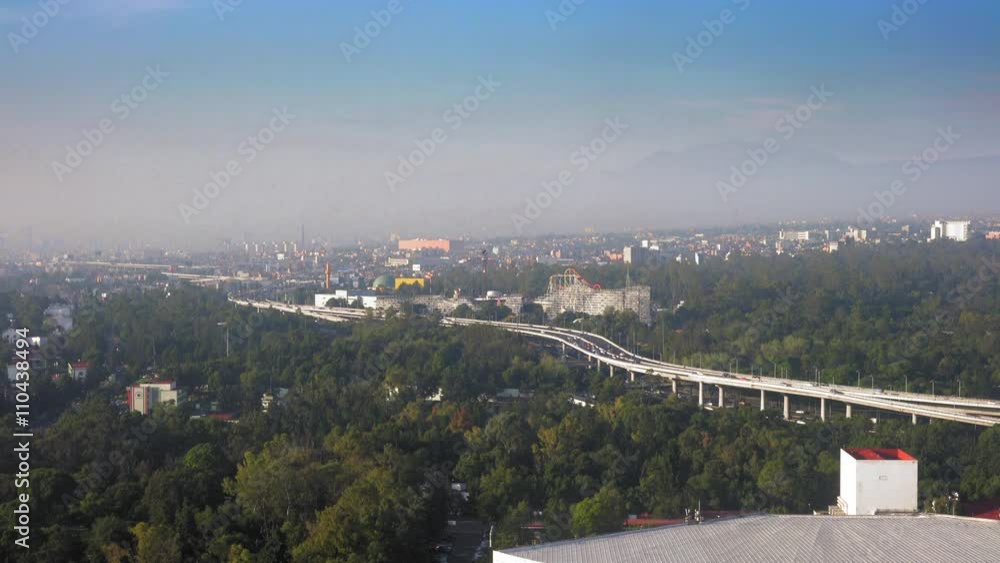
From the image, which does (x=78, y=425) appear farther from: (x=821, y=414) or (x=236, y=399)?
(x=821, y=414)

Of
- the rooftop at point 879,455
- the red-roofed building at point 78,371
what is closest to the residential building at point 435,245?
the red-roofed building at point 78,371

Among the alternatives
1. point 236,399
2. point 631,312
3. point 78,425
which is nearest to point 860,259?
point 631,312

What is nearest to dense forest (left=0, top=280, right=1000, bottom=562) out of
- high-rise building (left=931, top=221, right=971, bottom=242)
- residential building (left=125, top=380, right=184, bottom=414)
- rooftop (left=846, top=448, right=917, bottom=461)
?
residential building (left=125, top=380, right=184, bottom=414)

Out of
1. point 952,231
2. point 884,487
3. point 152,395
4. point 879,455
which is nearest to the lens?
point 884,487

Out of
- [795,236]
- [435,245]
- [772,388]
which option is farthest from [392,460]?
[435,245]

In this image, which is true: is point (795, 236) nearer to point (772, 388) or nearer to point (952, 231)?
point (952, 231)
